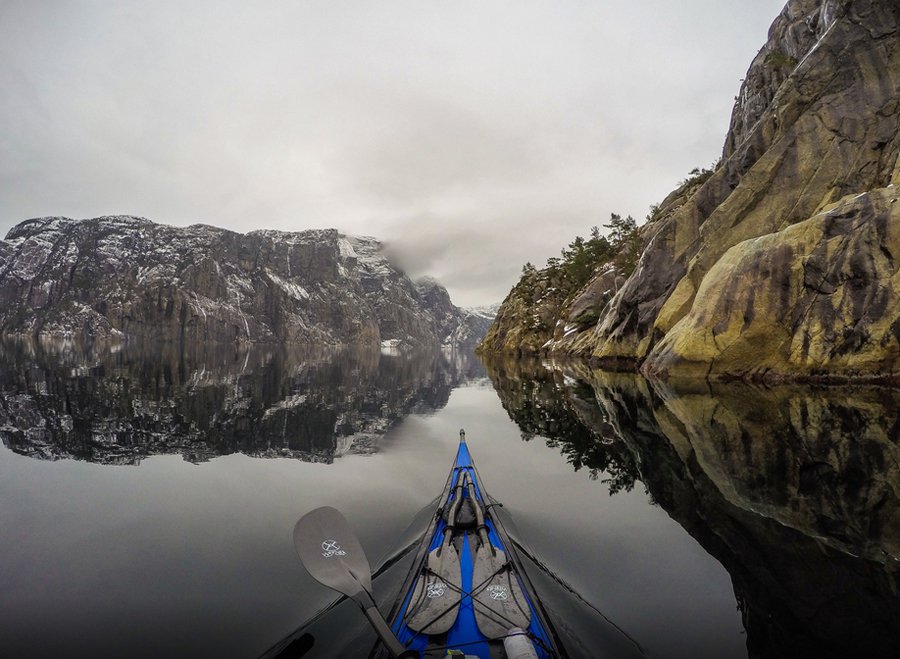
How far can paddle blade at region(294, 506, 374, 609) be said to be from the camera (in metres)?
4.88

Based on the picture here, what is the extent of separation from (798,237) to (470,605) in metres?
30.6

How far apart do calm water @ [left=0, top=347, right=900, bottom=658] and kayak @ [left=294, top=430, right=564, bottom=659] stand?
503mm

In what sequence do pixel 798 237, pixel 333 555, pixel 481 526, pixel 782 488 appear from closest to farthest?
1. pixel 333 555
2. pixel 481 526
3. pixel 782 488
4. pixel 798 237

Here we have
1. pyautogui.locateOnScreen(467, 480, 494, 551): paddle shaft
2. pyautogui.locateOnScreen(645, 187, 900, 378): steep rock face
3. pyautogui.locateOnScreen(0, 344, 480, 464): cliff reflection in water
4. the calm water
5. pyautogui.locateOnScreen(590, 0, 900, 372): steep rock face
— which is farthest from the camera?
pyautogui.locateOnScreen(590, 0, 900, 372): steep rock face

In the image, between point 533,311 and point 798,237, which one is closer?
point 798,237

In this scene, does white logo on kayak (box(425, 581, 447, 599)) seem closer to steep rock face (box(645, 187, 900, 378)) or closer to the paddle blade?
the paddle blade

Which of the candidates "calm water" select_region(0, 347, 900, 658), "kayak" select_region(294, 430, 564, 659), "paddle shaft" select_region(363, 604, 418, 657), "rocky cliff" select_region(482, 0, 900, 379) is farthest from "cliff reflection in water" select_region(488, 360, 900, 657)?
"rocky cliff" select_region(482, 0, 900, 379)

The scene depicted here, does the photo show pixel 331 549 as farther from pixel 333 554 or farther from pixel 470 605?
pixel 470 605

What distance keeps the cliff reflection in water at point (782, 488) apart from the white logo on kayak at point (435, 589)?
3.19 meters

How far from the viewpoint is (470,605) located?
471cm

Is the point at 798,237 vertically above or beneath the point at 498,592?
above

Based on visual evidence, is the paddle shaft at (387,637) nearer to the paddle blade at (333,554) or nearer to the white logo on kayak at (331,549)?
the paddle blade at (333,554)

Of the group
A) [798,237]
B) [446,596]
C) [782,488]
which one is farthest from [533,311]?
[446,596]

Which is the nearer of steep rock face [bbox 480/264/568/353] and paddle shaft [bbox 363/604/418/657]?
paddle shaft [bbox 363/604/418/657]
